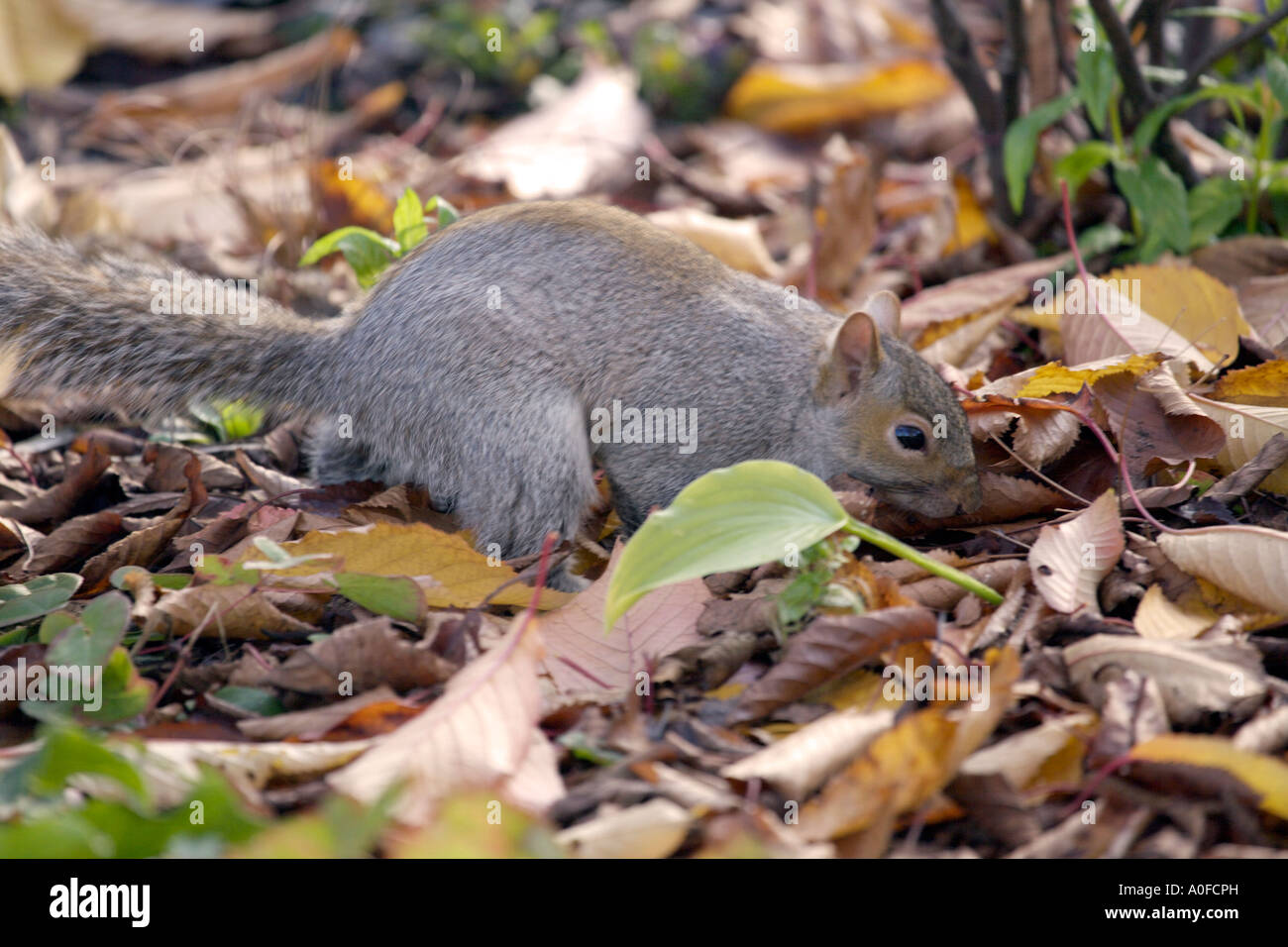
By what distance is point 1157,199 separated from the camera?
151 inches

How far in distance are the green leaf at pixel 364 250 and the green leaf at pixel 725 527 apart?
5.84ft

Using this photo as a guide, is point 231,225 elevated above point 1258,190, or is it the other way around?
point 1258,190

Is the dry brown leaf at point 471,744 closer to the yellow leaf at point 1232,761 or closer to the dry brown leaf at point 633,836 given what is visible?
the dry brown leaf at point 633,836

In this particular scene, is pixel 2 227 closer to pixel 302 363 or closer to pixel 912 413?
pixel 302 363

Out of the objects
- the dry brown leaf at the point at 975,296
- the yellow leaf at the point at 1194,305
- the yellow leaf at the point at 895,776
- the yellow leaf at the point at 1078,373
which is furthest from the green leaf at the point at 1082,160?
the yellow leaf at the point at 895,776

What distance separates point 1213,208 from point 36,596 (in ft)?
11.7

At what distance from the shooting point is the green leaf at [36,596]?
269 cm

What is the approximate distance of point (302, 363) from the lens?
3.33 m

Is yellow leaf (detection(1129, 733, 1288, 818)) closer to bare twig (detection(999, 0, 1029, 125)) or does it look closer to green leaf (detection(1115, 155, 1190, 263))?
green leaf (detection(1115, 155, 1190, 263))

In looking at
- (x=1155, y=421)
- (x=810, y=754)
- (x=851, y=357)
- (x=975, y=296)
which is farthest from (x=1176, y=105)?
(x=810, y=754)

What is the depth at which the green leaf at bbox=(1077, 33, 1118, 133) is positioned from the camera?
144 inches
